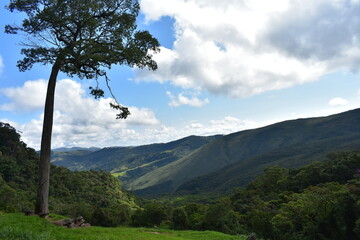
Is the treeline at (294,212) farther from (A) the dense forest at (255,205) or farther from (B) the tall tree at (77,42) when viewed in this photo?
(B) the tall tree at (77,42)

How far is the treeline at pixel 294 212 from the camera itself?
32.0 metres

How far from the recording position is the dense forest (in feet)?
111

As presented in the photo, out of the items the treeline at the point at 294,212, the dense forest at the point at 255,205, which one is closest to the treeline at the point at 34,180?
the dense forest at the point at 255,205

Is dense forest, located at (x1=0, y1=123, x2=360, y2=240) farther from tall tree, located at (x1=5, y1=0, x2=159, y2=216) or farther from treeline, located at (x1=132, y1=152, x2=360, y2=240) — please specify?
tall tree, located at (x1=5, y1=0, x2=159, y2=216)

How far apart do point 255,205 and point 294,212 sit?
28.6 m

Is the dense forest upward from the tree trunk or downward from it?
downward

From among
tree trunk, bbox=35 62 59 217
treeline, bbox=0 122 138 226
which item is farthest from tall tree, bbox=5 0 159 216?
treeline, bbox=0 122 138 226

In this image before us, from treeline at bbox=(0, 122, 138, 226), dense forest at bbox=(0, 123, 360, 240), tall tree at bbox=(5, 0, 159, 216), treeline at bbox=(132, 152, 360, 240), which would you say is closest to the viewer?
tall tree at bbox=(5, 0, 159, 216)

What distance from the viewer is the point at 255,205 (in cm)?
6800

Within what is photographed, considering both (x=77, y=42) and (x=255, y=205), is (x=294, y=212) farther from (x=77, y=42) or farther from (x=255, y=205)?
(x=77, y=42)

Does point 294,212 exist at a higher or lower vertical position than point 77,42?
lower

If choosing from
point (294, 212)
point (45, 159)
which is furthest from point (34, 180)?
point (45, 159)

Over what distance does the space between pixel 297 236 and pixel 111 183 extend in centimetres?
14696

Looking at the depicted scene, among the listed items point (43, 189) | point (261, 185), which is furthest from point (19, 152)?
point (43, 189)
